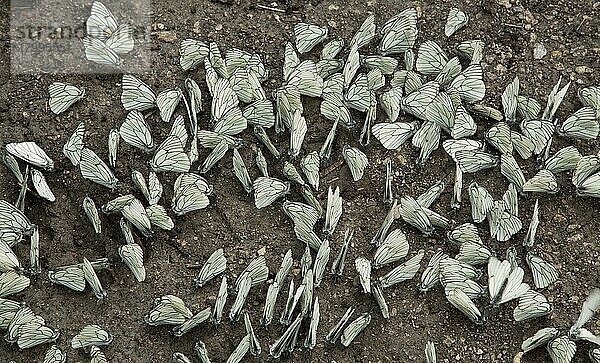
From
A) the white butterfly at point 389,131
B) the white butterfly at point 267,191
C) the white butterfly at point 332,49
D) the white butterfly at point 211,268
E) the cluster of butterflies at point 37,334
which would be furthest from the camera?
the white butterfly at point 332,49

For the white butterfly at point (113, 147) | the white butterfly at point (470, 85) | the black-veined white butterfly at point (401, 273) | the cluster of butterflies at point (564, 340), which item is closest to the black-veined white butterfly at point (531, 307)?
the cluster of butterflies at point (564, 340)

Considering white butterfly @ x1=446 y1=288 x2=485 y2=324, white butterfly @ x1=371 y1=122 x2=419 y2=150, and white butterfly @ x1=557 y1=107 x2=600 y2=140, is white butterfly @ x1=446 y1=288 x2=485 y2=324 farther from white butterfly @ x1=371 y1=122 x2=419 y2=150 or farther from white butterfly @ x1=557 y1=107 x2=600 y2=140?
white butterfly @ x1=557 y1=107 x2=600 y2=140

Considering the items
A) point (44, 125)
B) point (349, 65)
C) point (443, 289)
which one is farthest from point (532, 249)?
point (44, 125)

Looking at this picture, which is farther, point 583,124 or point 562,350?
point 583,124

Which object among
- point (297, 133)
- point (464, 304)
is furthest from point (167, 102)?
point (464, 304)

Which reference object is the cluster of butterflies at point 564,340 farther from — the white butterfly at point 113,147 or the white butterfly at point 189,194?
the white butterfly at point 113,147

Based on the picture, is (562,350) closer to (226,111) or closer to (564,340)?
(564,340)

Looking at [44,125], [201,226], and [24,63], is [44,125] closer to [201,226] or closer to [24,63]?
[24,63]

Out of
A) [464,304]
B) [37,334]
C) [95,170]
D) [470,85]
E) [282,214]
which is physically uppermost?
[470,85]
